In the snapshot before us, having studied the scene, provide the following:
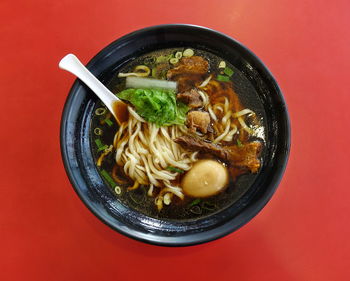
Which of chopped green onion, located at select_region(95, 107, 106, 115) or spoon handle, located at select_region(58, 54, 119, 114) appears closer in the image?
spoon handle, located at select_region(58, 54, 119, 114)

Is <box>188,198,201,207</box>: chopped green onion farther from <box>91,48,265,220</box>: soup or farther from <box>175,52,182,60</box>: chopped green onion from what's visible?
<box>175,52,182,60</box>: chopped green onion

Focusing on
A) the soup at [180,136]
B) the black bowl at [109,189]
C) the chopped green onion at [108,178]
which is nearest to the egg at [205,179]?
the soup at [180,136]

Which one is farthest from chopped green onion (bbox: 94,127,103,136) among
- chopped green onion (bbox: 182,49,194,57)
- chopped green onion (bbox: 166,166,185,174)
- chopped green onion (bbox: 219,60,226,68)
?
chopped green onion (bbox: 219,60,226,68)

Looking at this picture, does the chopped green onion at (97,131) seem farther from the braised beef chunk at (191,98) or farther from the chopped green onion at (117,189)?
the braised beef chunk at (191,98)

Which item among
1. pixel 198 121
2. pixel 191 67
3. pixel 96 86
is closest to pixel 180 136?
pixel 198 121

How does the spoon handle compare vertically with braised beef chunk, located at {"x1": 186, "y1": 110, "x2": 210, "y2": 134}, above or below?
above

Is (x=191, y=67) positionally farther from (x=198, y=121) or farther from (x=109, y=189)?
(x=109, y=189)
